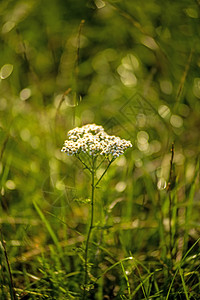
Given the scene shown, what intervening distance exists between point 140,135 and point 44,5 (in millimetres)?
1659

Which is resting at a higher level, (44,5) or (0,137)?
(44,5)

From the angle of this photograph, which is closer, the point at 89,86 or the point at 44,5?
the point at 89,86

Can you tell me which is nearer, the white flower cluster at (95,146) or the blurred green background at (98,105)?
the white flower cluster at (95,146)

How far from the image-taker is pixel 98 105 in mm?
2498

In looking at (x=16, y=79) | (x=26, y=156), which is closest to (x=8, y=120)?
(x=26, y=156)

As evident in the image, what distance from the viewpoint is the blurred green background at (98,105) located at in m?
1.95

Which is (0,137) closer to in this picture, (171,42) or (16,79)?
(16,79)

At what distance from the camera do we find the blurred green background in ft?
6.39

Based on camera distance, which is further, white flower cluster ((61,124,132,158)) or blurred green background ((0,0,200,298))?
blurred green background ((0,0,200,298))

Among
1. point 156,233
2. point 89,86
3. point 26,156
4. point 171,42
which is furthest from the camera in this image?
point 89,86

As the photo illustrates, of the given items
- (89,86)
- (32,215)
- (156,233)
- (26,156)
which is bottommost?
(156,233)

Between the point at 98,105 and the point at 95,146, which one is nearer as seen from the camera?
the point at 95,146

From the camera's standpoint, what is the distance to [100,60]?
3283mm

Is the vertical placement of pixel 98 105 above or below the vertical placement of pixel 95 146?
below
